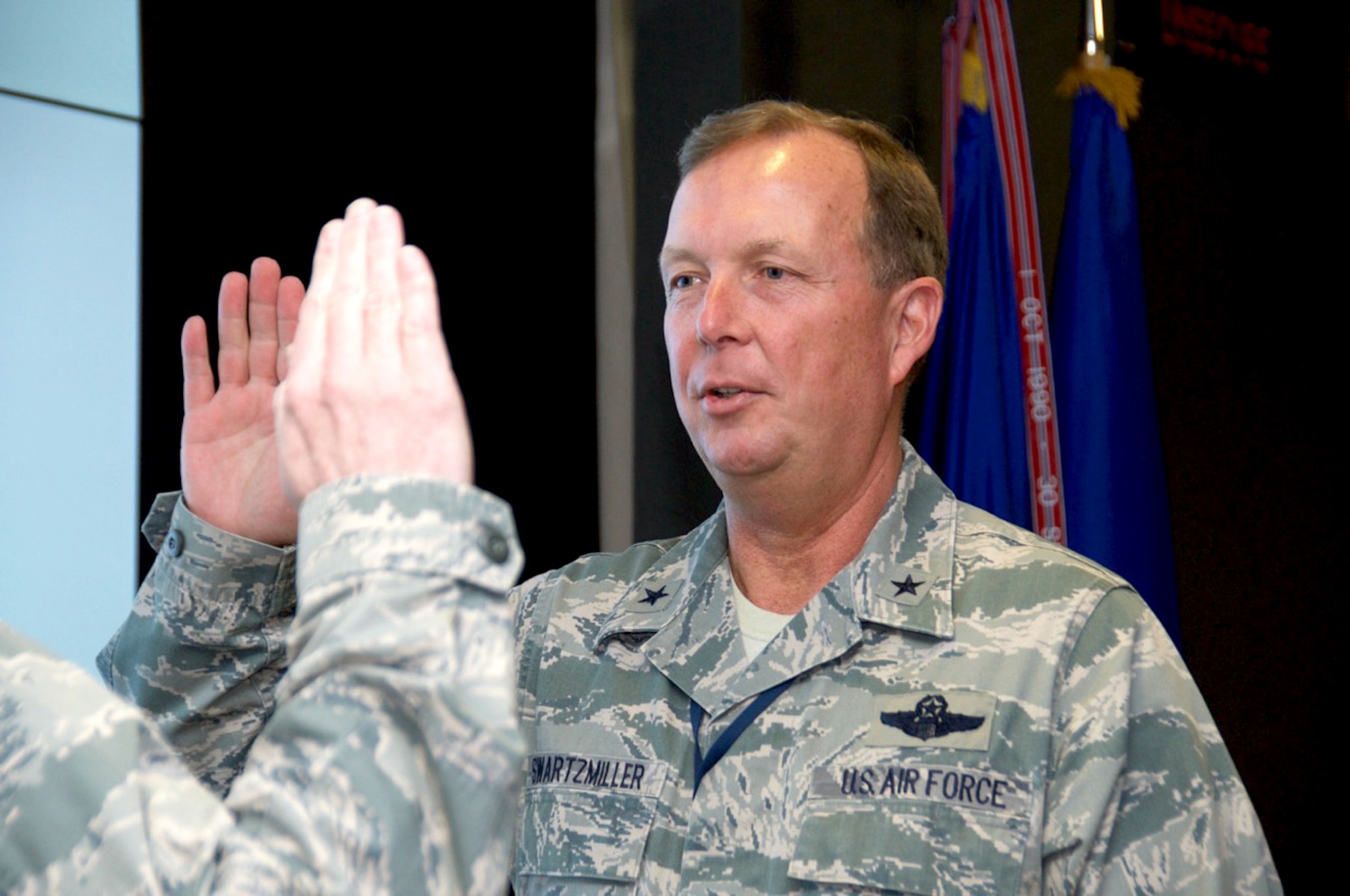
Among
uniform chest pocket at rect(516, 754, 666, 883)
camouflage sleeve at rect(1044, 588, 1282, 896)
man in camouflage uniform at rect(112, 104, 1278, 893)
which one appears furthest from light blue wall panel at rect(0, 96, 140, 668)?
camouflage sleeve at rect(1044, 588, 1282, 896)

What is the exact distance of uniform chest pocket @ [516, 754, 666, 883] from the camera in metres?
1.64

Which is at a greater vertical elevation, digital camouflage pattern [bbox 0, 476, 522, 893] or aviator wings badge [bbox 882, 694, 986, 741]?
digital camouflage pattern [bbox 0, 476, 522, 893]

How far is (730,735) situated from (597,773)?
0.60 feet

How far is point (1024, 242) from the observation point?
8.52 ft

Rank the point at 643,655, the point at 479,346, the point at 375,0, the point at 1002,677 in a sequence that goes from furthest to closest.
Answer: the point at 479,346 → the point at 375,0 → the point at 643,655 → the point at 1002,677

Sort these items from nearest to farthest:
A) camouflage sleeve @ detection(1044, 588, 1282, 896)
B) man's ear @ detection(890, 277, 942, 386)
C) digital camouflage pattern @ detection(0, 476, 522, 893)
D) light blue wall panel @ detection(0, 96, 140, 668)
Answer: digital camouflage pattern @ detection(0, 476, 522, 893)
camouflage sleeve @ detection(1044, 588, 1282, 896)
man's ear @ detection(890, 277, 942, 386)
light blue wall panel @ detection(0, 96, 140, 668)

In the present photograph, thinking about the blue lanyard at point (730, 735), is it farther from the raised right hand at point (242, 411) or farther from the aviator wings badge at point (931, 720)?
the raised right hand at point (242, 411)

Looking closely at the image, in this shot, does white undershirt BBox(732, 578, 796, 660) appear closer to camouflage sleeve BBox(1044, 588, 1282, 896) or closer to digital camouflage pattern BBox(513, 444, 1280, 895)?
digital camouflage pattern BBox(513, 444, 1280, 895)

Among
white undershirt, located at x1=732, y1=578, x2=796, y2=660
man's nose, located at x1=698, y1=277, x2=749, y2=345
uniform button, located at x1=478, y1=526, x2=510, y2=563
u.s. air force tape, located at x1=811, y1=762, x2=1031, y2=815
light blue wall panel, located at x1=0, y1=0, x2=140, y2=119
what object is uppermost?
light blue wall panel, located at x1=0, y1=0, x2=140, y2=119

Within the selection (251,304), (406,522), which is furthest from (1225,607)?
(406,522)

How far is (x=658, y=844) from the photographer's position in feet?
5.34

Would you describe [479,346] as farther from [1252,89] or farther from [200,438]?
[1252,89]

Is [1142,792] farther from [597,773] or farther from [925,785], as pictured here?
[597,773]

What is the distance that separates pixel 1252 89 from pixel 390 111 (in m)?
2.16
